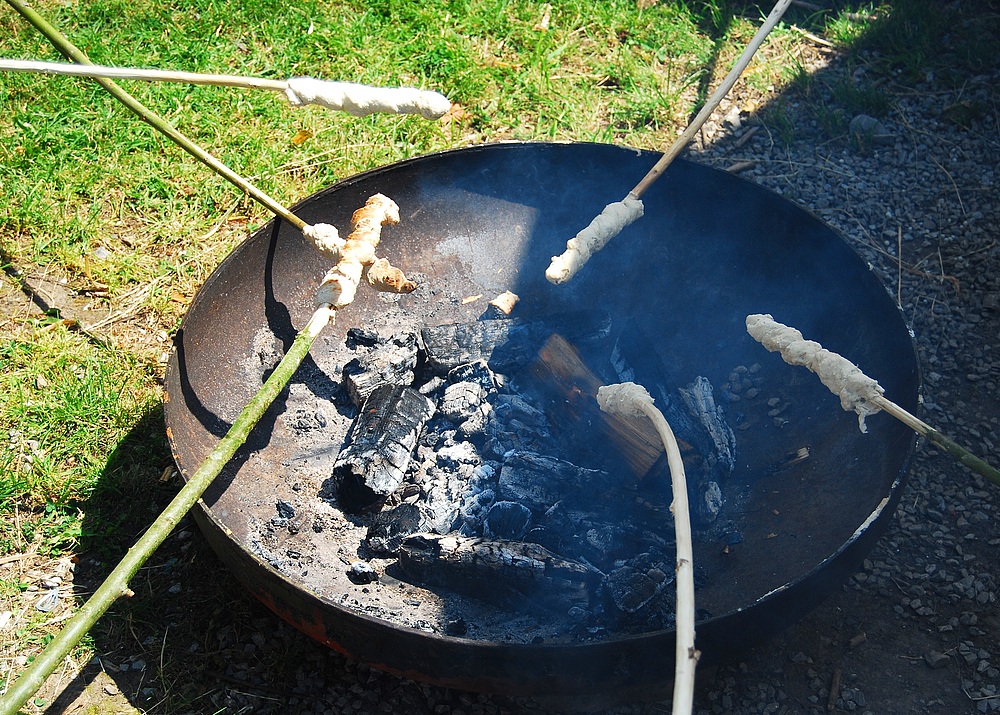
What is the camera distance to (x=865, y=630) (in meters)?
2.70

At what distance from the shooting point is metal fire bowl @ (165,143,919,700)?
6.66 ft

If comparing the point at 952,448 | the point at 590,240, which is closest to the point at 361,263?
the point at 590,240

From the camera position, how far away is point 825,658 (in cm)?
263

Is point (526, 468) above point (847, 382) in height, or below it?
below

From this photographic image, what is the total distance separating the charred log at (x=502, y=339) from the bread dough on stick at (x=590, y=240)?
1.10 ft

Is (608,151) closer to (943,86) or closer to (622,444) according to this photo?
(622,444)

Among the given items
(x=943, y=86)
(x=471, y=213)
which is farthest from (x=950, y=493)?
(x=943, y=86)

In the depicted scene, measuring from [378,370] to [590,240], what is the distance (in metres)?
0.93

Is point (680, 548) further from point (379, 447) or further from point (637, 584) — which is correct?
point (379, 447)

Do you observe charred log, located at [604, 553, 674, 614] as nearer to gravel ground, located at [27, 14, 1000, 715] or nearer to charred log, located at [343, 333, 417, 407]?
gravel ground, located at [27, 14, 1000, 715]

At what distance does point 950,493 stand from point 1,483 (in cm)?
363

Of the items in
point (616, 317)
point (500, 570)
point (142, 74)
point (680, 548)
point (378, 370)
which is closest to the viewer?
point (680, 548)

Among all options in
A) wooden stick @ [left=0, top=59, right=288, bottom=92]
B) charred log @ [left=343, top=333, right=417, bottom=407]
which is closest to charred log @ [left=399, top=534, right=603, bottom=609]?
charred log @ [left=343, top=333, right=417, bottom=407]

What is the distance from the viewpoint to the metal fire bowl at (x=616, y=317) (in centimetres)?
203
